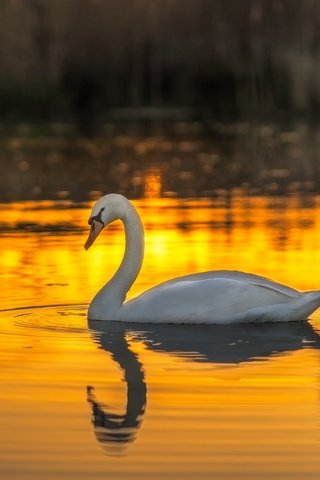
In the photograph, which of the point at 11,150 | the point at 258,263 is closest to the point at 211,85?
the point at 11,150

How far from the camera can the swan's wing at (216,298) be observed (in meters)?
9.84

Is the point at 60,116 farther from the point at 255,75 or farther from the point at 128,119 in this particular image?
the point at 255,75

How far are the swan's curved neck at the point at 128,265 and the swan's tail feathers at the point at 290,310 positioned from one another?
81cm

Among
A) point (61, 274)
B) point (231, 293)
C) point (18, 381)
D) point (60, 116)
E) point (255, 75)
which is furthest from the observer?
point (255, 75)

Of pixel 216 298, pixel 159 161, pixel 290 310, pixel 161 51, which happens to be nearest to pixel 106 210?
pixel 216 298

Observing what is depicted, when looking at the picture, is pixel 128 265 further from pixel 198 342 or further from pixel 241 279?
pixel 198 342

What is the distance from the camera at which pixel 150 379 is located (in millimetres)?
8242

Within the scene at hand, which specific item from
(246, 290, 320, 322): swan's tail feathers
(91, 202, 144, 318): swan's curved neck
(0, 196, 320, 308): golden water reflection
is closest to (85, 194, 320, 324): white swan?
(246, 290, 320, 322): swan's tail feathers

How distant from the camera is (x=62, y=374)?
8.35 m

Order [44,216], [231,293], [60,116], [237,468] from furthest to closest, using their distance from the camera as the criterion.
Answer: [60,116] → [44,216] → [231,293] → [237,468]

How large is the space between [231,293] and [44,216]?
24.3 feet

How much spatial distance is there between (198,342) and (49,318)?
117cm

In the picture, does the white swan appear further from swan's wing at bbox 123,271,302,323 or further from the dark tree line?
the dark tree line

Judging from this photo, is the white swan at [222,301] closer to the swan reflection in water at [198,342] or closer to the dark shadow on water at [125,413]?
the swan reflection in water at [198,342]
